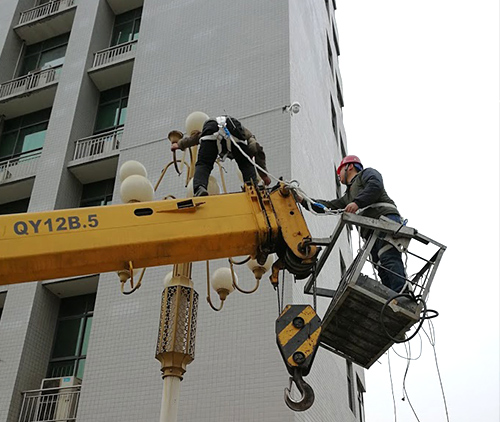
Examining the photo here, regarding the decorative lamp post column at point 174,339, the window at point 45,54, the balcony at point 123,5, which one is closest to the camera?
the decorative lamp post column at point 174,339

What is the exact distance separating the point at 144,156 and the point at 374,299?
33.9 ft

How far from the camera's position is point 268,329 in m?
11.0

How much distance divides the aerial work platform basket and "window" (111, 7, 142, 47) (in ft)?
53.3

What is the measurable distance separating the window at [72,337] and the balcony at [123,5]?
11124 millimetres

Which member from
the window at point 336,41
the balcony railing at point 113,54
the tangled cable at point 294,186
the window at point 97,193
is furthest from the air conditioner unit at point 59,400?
the window at point 336,41

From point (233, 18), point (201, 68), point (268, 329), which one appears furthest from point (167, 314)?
point (233, 18)

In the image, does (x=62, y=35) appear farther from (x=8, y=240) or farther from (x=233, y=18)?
(x=8, y=240)

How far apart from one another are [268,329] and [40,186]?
8700 millimetres

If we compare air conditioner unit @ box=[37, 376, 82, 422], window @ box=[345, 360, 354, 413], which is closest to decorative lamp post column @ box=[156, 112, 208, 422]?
air conditioner unit @ box=[37, 376, 82, 422]

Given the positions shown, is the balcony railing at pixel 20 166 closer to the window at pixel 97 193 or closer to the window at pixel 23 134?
the window at pixel 23 134

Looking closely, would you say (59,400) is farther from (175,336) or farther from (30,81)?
(30,81)

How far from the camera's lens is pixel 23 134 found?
19797mm

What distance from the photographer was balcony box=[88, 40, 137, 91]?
1816cm

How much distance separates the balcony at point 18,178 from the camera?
1698 centimetres
